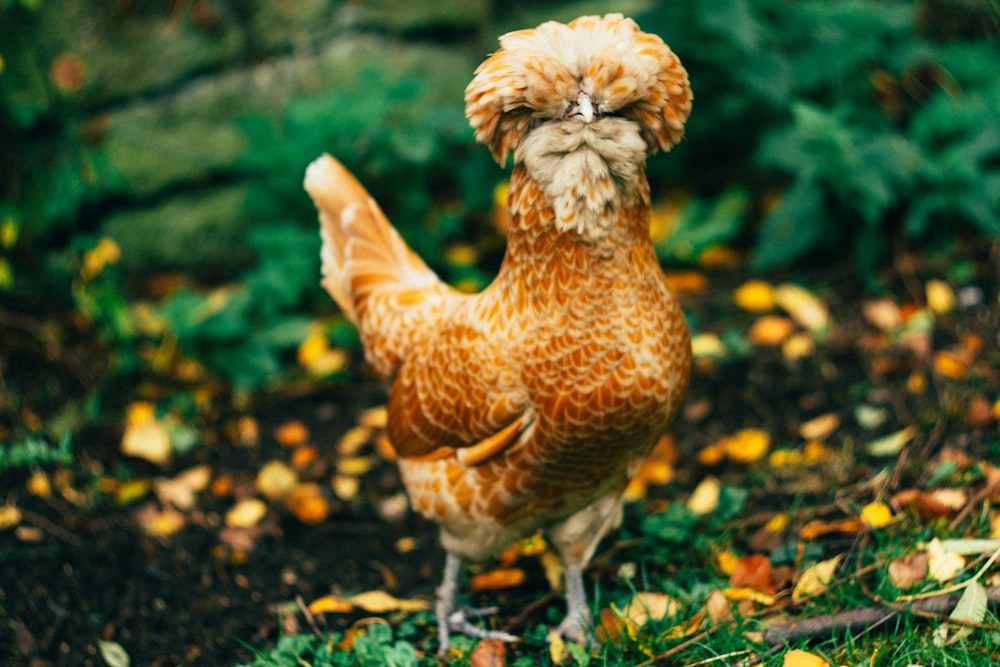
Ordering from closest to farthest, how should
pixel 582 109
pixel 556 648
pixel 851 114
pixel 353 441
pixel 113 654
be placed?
pixel 582 109
pixel 556 648
pixel 113 654
pixel 353 441
pixel 851 114

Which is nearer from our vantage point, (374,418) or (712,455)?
(712,455)

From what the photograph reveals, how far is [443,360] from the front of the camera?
7.73 ft

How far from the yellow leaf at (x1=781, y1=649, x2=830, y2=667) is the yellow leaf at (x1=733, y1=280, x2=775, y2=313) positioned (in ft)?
6.75

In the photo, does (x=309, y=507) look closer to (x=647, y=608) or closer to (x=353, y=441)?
(x=353, y=441)

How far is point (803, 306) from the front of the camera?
3.91 metres

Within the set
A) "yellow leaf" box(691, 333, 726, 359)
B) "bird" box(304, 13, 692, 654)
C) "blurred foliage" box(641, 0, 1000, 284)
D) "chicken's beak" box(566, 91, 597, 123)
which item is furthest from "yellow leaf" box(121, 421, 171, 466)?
"blurred foliage" box(641, 0, 1000, 284)

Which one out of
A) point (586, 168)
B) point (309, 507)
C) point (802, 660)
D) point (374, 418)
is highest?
point (586, 168)

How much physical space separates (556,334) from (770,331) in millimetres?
1990

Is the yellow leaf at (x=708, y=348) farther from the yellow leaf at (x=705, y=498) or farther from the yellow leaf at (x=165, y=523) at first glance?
the yellow leaf at (x=165, y=523)

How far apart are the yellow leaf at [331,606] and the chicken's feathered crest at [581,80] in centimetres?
152

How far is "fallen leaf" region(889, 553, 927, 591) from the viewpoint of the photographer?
2.34 m

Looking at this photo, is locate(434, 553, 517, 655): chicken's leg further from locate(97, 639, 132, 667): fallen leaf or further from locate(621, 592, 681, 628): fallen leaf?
locate(97, 639, 132, 667): fallen leaf

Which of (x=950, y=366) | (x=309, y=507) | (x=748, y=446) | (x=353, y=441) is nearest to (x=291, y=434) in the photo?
(x=353, y=441)

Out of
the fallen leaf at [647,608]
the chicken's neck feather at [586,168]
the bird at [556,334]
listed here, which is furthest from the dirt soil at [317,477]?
the chicken's neck feather at [586,168]
